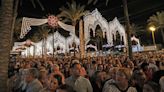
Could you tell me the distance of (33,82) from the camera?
17.8 feet

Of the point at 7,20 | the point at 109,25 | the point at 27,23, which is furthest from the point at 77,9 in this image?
the point at 7,20

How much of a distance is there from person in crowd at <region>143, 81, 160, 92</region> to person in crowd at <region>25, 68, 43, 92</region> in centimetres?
243

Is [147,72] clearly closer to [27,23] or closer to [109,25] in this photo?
[27,23]

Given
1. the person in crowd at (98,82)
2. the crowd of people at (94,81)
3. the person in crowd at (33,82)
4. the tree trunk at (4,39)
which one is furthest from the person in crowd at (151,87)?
the tree trunk at (4,39)

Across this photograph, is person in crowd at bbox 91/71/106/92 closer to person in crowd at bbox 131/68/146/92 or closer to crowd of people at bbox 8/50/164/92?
crowd of people at bbox 8/50/164/92

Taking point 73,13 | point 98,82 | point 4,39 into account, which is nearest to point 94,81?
point 98,82

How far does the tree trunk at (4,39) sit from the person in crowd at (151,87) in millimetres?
4168

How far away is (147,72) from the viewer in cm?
534

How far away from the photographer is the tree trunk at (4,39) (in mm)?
6511

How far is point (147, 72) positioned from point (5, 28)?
14.4 feet

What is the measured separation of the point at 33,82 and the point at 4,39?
84.4 inches

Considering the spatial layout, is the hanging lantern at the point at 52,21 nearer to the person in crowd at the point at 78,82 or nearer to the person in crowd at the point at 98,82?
the person in crowd at the point at 98,82

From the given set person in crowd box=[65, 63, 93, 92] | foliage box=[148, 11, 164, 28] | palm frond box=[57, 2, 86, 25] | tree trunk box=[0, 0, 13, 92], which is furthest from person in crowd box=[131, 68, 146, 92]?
foliage box=[148, 11, 164, 28]

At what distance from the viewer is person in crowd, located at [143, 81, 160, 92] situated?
3.94m
